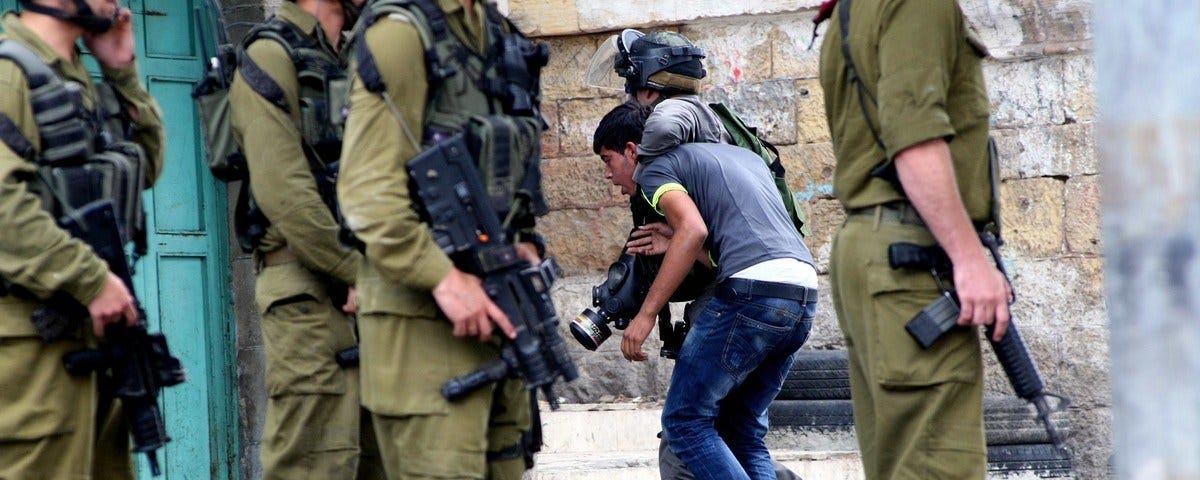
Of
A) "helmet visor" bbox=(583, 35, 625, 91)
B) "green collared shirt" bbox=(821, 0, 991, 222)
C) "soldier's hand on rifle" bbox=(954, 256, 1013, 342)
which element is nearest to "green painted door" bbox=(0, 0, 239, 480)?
"helmet visor" bbox=(583, 35, 625, 91)

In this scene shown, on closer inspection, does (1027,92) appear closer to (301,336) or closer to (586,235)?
(586,235)

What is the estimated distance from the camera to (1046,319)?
7.21 m

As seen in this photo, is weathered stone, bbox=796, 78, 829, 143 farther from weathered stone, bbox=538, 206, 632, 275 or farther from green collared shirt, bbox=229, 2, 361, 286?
green collared shirt, bbox=229, 2, 361, 286

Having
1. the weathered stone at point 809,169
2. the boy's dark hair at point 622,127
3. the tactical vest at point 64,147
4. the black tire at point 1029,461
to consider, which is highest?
the weathered stone at point 809,169

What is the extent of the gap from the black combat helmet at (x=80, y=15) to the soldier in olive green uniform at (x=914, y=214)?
1920 millimetres

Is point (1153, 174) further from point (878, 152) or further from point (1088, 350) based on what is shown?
point (1088, 350)

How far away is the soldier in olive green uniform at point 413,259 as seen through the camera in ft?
11.9

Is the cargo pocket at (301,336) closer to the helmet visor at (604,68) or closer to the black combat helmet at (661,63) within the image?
the black combat helmet at (661,63)

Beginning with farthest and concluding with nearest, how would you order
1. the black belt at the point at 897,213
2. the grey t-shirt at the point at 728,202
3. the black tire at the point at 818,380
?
the black tire at the point at 818,380 → the grey t-shirt at the point at 728,202 → the black belt at the point at 897,213

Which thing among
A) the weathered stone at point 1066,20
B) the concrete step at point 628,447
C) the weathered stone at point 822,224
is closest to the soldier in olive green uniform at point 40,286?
the concrete step at point 628,447

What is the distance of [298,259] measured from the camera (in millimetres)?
4785

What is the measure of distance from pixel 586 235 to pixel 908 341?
173 inches

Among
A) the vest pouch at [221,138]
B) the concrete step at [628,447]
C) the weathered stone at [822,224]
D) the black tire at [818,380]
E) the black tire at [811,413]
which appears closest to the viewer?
the vest pouch at [221,138]

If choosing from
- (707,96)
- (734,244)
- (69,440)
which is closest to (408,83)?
(69,440)
